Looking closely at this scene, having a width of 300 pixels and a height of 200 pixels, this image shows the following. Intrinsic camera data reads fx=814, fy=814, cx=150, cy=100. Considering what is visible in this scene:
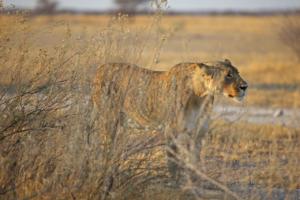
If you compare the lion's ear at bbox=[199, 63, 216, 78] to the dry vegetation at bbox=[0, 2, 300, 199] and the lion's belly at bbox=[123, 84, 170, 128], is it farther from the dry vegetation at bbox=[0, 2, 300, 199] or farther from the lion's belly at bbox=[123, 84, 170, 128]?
the dry vegetation at bbox=[0, 2, 300, 199]

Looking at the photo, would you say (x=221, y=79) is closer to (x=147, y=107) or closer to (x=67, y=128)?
(x=147, y=107)

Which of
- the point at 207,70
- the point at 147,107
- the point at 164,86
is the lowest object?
the point at 147,107

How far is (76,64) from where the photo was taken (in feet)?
22.0

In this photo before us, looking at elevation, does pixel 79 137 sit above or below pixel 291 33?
above

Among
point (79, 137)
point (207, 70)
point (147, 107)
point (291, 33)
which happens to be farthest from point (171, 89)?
point (291, 33)

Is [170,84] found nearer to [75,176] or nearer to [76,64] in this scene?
[76,64]

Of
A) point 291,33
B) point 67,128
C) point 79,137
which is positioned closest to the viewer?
A: point 79,137

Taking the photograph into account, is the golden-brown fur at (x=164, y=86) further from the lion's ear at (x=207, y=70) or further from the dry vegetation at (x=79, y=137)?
the dry vegetation at (x=79, y=137)

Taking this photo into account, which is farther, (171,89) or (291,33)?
(291,33)

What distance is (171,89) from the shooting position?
748 cm

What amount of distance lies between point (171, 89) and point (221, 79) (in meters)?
0.59

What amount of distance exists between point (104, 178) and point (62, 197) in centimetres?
34

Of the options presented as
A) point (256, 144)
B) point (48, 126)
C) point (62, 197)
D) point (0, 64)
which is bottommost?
point (256, 144)

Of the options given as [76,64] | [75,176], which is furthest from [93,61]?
[75,176]
